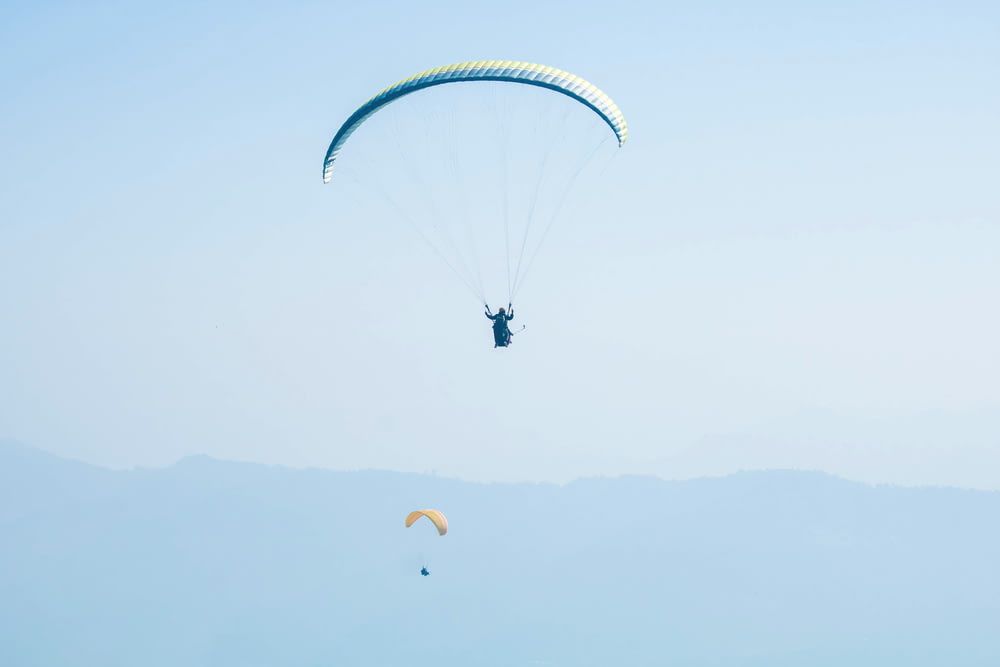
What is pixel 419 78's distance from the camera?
1563 inches

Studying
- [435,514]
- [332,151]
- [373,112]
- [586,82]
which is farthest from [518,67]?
[435,514]

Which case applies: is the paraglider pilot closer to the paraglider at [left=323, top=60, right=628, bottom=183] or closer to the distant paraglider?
the paraglider at [left=323, top=60, right=628, bottom=183]

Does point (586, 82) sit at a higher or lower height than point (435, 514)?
higher

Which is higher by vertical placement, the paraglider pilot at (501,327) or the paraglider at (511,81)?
the paraglider at (511,81)

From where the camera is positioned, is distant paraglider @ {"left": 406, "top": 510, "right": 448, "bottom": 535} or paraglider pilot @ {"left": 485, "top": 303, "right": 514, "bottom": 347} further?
distant paraglider @ {"left": 406, "top": 510, "right": 448, "bottom": 535}

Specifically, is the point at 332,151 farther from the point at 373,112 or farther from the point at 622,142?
the point at 622,142

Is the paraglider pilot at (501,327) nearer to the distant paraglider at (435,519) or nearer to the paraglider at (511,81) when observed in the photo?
the paraglider at (511,81)

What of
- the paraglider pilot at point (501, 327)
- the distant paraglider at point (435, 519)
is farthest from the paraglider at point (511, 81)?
the distant paraglider at point (435, 519)

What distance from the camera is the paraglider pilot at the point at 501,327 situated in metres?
43.7

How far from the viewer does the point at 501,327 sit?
43.7m

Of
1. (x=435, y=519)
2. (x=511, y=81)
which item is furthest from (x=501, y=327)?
(x=435, y=519)

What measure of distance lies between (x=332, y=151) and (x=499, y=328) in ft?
33.1

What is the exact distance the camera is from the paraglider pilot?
4372cm

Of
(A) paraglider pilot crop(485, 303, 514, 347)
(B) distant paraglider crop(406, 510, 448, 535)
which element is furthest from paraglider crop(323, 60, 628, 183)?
(B) distant paraglider crop(406, 510, 448, 535)
